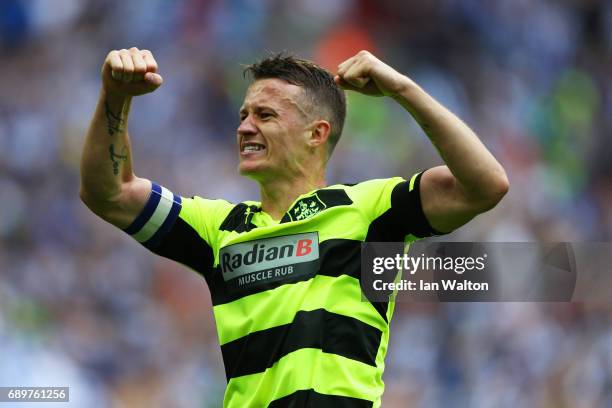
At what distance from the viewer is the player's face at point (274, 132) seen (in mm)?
3705

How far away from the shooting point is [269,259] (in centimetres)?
344

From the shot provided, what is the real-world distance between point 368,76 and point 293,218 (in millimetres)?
682

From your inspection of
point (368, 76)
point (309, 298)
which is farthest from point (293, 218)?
point (368, 76)

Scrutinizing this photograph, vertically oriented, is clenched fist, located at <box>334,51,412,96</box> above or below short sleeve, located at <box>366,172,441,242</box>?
above

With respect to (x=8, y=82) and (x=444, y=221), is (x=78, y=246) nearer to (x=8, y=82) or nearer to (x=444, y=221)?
(x=8, y=82)

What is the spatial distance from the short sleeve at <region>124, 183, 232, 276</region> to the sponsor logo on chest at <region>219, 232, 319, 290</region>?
15cm

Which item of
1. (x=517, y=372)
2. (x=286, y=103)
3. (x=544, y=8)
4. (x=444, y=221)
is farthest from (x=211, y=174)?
(x=444, y=221)

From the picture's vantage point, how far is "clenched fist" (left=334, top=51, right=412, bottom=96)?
3.07 metres

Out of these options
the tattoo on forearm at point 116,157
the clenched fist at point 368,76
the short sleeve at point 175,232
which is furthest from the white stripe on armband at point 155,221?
the clenched fist at point 368,76

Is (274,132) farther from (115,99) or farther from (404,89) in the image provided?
(404,89)

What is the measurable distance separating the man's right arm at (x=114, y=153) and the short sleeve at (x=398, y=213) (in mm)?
891

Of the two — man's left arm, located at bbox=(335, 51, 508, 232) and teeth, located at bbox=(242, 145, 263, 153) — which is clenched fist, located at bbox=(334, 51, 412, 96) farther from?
teeth, located at bbox=(242, 145, 263, 153)

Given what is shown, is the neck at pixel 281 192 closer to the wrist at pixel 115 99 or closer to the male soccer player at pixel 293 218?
the male soccer player at pixel 293 218

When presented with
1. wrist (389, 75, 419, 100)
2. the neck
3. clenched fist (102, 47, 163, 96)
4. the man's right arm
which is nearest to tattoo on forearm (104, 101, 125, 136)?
the man's right arm
